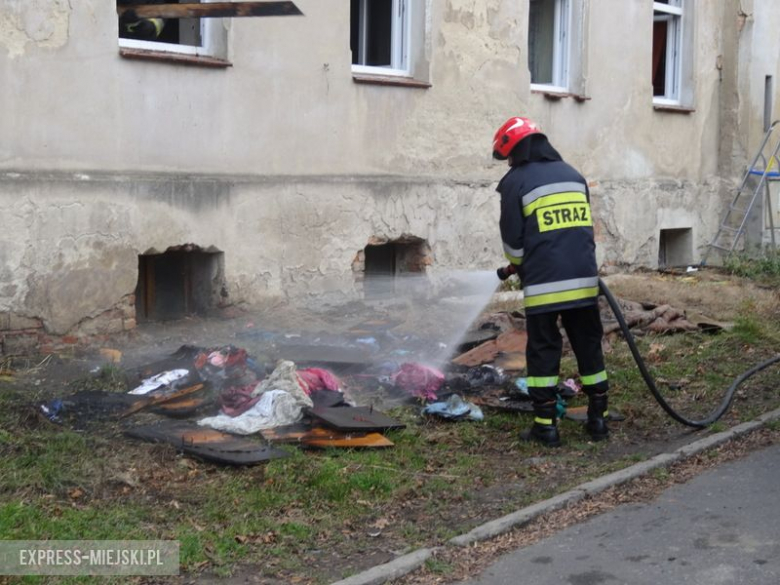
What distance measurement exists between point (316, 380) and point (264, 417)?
825 mm

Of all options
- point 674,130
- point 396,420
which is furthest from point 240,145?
point 674,130

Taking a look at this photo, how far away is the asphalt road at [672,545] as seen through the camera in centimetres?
455

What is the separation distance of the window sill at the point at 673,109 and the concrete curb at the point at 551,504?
757 cm

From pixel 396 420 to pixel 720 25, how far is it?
1070cm

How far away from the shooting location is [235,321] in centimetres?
921

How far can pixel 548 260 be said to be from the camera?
6.35 m

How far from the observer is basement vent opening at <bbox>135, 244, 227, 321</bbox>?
9.22 m

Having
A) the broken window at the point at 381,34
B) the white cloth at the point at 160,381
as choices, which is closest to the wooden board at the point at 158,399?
the white cloth at the point at 160,381

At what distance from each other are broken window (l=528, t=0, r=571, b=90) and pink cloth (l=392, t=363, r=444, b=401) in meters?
6.05

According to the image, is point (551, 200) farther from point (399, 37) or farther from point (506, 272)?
point (399, 37)

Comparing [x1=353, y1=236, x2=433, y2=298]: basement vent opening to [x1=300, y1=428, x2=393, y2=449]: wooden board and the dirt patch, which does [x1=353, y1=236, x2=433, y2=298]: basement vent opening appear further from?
the dirt patch

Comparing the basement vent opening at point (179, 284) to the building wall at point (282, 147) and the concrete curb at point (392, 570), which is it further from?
the concrete curb at point (392, 570)

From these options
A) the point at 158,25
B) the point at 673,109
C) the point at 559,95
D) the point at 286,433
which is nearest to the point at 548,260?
the point at 286,433

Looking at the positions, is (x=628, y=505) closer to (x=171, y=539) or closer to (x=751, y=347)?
(x=171, y=539)
